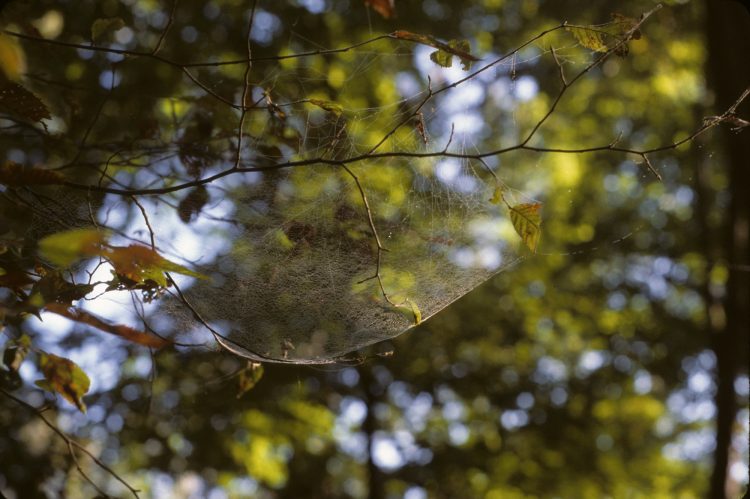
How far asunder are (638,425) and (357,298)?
481 centimetres

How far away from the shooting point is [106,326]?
169 centimetres

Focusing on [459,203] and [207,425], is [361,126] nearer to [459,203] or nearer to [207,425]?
[459,203]

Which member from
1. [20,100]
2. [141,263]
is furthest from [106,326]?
[20,100]

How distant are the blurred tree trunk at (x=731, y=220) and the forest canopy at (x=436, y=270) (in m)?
0.03

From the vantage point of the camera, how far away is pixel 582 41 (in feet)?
5.20

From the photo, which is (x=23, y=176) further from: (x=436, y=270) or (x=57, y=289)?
(x=436, y=270)

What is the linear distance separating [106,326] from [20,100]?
0.62m

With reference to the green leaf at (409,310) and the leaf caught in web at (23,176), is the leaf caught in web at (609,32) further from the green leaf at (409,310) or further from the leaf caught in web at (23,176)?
the leaf caught in web at (23,176)

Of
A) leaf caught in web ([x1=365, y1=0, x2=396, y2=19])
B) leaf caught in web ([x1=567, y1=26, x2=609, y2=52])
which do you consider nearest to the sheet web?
leaf caught in web ([x1=567, y1=26, x2=609, y2=52])

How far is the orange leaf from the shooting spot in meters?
1.59

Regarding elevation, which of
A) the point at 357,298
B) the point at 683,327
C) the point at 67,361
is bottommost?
the point at 67,361

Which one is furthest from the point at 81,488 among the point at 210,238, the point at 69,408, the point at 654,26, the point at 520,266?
the point at 654,26

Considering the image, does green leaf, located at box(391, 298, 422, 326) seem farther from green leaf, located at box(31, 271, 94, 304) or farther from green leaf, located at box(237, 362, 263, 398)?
green leaf, located at box(31, 271, 94, 304)

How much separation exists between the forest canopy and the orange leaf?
0.51 metres
